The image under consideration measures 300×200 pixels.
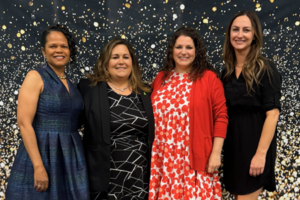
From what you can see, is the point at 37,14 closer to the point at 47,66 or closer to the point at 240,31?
the point at 47,66

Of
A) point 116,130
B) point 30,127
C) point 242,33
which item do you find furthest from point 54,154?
point 242,33

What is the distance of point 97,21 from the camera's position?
2.29m

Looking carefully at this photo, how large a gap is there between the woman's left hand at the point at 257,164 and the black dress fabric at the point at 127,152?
680mm

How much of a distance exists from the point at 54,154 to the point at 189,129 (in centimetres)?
84

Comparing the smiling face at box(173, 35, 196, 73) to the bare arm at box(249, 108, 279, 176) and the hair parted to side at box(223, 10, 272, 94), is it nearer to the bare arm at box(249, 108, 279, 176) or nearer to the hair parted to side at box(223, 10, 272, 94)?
the hair parted to side at box(223, 10, 272, 94)

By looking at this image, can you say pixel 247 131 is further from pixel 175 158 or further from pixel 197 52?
pixel 197 52

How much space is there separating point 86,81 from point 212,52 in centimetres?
110

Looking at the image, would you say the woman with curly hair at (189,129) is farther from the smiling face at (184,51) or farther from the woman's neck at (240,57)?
the woman's neck at (240,57)

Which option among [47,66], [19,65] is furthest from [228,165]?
[19,65]

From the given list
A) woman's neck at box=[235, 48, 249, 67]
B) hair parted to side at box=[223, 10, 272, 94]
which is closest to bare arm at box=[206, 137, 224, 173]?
hair parted to side at box=[223, 10, 272, 94]

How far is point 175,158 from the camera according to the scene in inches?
69.3

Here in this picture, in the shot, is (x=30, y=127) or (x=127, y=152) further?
(x=127, y=152)

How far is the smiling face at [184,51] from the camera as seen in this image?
73.0 inches

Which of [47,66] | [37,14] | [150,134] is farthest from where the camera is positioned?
[37,14]
